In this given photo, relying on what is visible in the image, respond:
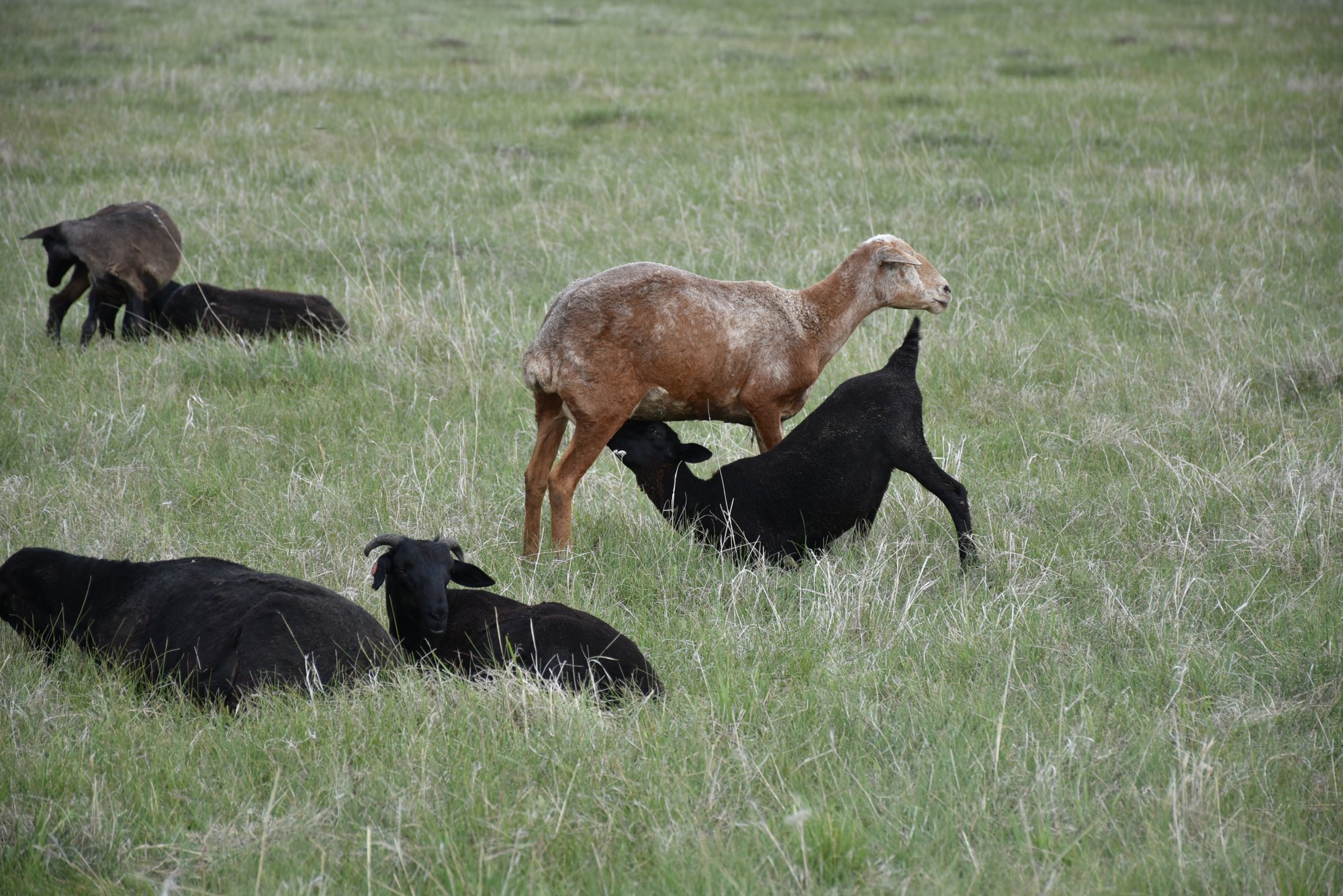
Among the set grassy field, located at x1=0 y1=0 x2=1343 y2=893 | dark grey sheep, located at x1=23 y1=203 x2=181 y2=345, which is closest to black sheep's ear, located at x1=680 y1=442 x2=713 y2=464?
grassy field, located at x1=0 y1=0 x2=1343 y2=893

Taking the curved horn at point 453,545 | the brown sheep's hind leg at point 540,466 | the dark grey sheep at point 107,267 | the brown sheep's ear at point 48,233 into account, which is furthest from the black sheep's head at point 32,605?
the brown sheep's ear at point 48,233

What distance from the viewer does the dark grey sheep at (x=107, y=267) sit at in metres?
8.57

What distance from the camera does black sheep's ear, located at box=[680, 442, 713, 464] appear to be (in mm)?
5871

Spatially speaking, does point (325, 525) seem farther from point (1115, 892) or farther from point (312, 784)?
point (1115, 892)

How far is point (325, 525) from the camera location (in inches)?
223

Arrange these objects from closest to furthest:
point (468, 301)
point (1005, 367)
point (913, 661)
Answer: point (913, 661) < point (1005, 367) < point (468, 301)

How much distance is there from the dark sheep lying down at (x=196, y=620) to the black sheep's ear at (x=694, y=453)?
1879mm

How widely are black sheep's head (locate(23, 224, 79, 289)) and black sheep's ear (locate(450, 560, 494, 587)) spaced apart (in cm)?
528

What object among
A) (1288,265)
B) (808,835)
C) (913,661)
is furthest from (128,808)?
(1288,265)

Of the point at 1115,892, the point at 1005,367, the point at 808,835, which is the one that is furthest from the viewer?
the point at 1005,367

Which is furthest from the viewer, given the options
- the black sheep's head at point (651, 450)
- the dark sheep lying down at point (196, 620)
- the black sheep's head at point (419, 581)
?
the black sheep's head at point (651, 450)

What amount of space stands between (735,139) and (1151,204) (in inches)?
202

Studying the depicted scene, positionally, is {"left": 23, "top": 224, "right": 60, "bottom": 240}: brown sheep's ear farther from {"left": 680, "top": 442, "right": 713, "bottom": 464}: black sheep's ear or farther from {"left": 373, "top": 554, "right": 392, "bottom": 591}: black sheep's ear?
{"left": 680, "top": 442, "right": 713, "bottom": 464}: black sheep's ear

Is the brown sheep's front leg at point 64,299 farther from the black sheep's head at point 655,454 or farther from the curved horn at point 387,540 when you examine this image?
the curved horn at point 387,540
